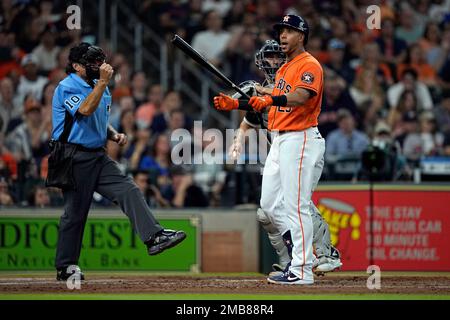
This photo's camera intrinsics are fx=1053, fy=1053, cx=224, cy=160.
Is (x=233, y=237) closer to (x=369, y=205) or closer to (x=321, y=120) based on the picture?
(x=369, y=205)

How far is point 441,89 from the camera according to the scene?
59.2 feet

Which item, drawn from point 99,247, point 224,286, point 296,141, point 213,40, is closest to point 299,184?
point 296,141

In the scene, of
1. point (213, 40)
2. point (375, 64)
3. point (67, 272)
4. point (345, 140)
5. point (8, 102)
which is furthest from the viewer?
point (375, 64)

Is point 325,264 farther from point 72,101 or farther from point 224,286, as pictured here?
point 72,101

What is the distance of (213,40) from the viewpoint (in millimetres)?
17938

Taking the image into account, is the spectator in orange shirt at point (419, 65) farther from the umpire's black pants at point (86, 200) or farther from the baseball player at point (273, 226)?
the umpire's black pants at point (86, 200)

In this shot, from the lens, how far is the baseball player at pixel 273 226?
9.95 m

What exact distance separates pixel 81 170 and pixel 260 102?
1993 millimetres

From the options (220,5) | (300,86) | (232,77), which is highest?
(220,5)

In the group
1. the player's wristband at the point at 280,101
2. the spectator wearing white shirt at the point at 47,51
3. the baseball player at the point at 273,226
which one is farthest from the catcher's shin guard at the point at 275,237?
the spectator wearing white shirt at the point at 47,51

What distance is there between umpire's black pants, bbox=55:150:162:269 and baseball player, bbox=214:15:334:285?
4.18ft

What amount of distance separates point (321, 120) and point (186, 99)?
9.41 feet

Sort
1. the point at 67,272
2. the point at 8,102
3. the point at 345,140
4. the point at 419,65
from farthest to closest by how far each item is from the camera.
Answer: the point at 419,65 → the point at 345,140 → the point at 8,102 → the point at 67,272
